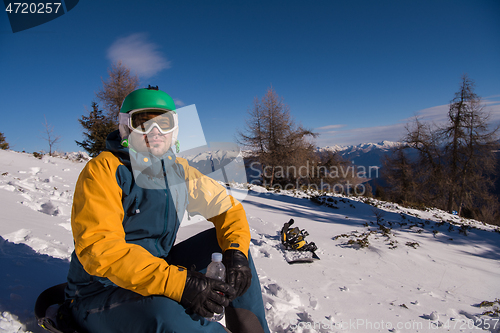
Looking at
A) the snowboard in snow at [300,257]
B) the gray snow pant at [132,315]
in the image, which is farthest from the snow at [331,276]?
the gray snow pant at [132,315]

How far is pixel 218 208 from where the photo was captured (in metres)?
1.87

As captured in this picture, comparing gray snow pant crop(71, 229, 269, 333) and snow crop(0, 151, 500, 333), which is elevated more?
gray snow pant crop(71, 229, 269, 333)

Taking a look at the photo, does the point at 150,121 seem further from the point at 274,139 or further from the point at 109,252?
the point at 274,139

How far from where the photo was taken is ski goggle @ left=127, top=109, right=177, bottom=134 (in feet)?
5.57

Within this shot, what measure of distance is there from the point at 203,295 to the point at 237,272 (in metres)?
0.31

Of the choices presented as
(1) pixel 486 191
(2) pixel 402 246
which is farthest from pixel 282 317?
(1) pixel 486 191

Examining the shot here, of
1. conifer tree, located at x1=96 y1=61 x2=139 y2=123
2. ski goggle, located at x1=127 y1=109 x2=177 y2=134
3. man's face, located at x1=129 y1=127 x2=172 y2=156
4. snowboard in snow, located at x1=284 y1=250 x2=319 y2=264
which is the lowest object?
snowboard in snow, located at x1=284 y1=250 x2=319 y2=264

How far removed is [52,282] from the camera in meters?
1.89

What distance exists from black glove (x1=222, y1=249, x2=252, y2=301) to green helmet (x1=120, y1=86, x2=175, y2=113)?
3.97 feet

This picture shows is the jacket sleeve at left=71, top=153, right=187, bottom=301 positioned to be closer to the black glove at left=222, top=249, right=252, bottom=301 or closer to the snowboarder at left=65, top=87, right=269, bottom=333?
the snowboarder at left=65, top=87, right=269, bottom=333

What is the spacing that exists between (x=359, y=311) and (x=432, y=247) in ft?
14.0

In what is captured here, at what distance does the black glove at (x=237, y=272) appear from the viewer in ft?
4.88

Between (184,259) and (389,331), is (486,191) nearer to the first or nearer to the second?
(389,331)

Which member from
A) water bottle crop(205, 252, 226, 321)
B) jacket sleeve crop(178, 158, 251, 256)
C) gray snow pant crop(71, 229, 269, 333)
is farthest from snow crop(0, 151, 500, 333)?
jacket sleeve crop(178, 158, 251, 256)
